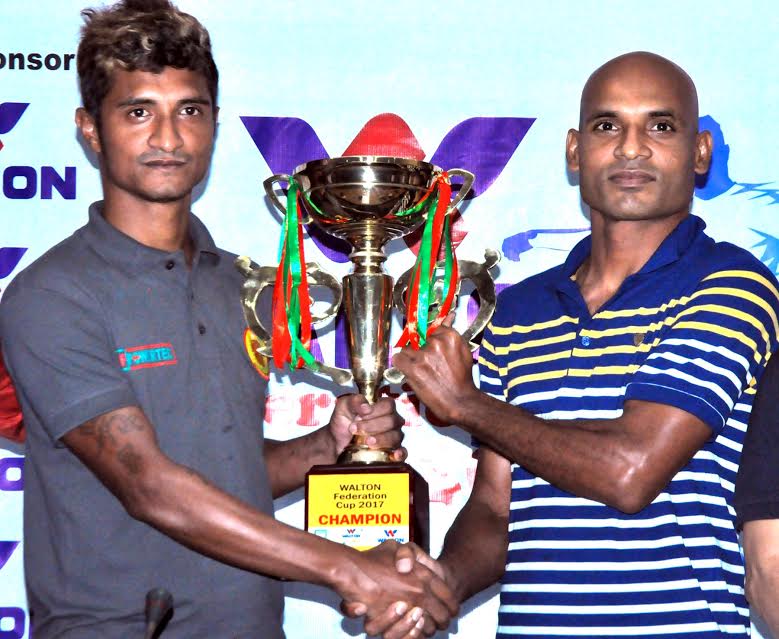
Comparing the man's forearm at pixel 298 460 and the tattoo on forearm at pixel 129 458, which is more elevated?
the tattoo on forearm at pixel 129 458

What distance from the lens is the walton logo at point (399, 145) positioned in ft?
9.00

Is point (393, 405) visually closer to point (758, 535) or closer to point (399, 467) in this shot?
point (399, 467)

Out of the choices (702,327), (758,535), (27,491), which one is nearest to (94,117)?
(27,491)

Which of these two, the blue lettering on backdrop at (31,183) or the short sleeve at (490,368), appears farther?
the blue lettering on backdrop at (31,183)

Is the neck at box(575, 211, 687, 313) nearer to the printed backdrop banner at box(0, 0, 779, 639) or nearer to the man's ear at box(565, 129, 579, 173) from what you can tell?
the man's ear at box(565, 129, 579, 173)

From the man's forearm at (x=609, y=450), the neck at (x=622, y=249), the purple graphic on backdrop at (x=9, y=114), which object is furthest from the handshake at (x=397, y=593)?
the purple graphic on backdrop at (x=9, y=114)

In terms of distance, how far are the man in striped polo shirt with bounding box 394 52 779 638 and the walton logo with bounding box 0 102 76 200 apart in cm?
104

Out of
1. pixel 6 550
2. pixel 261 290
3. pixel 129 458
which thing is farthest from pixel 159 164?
pixel 6 550

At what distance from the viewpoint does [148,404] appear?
2.03 meters

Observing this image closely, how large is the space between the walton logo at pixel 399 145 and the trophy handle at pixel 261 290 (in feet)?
1.51

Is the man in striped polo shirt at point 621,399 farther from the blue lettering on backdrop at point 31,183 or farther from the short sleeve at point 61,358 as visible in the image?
the blue lettering on backdrop at point 31,183

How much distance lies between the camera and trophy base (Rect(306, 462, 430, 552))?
2127 mm

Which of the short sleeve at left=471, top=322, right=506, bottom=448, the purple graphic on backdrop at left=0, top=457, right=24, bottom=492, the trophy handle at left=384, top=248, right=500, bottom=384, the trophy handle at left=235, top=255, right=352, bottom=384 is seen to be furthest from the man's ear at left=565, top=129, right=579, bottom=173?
the purple graphic on backdrop at left=0, top=457, right=24, bottom=492

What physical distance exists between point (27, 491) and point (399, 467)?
648 mm
